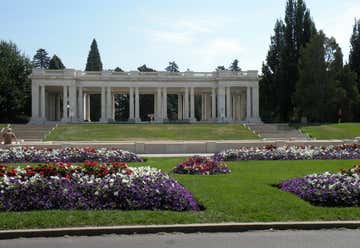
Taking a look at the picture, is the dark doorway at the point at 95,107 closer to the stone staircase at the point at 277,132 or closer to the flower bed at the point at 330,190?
the stone staircase at the point at 277,132

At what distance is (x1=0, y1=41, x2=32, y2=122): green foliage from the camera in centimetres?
7450

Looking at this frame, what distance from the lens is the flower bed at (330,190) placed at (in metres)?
12.7

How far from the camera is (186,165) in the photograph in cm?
1941

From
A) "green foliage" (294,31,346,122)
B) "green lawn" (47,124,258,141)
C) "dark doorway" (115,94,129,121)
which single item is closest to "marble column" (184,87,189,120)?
"green lawn" (47,124,258,141)

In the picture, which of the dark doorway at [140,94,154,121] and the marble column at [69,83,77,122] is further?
the dark doorway at [140,94,154,121]

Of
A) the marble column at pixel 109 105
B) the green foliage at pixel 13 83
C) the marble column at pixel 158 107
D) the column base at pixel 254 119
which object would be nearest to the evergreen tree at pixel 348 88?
the column base at pixel 254 119

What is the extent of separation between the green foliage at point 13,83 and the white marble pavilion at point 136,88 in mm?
3692

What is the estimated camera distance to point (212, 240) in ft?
32.0

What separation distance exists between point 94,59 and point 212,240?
334 feet

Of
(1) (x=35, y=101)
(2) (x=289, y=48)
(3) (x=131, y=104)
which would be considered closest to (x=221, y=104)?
(2) (x=289, y=48)

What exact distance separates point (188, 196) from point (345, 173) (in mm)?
5108

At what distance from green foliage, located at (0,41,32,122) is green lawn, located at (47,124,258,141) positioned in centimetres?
1661

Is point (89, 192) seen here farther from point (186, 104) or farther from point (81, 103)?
point (186, 104)

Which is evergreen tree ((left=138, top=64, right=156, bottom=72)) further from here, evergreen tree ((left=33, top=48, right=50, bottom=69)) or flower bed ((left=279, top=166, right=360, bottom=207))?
flower bed ((left=279, top=166, right=360, bottom=207))
